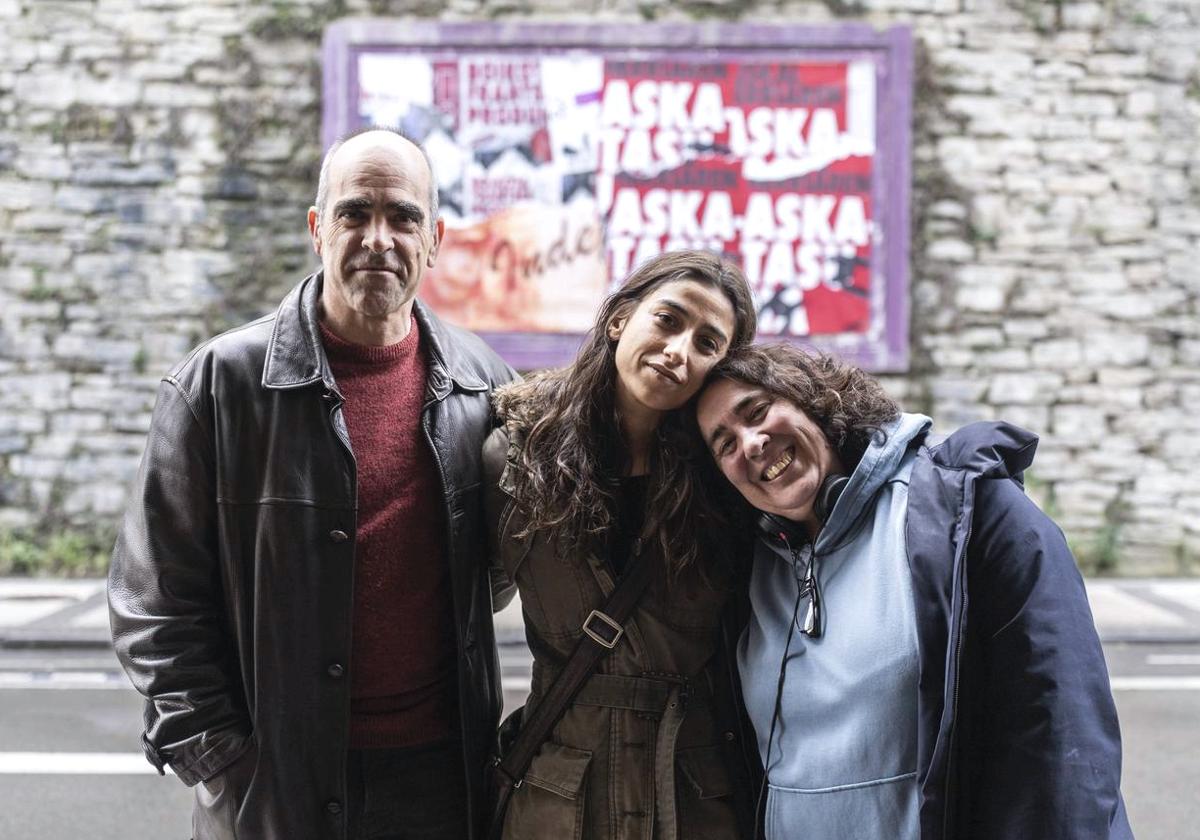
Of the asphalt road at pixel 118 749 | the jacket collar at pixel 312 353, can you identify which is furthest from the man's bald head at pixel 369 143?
the asphalt road at pixel 118 749

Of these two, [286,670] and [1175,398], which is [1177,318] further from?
[286,670]

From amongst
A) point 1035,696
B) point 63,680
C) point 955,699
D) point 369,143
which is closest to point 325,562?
point 369,143

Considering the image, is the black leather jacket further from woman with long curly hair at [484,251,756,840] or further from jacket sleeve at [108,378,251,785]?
woman with long curly hair at [484,251,756,840]

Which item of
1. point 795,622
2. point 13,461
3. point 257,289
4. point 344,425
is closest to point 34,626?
point 13,461

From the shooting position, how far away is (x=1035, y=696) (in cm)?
145

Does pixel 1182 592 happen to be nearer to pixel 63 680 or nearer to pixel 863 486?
pixel 863 486

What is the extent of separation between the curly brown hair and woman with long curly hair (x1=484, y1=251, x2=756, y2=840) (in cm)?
6

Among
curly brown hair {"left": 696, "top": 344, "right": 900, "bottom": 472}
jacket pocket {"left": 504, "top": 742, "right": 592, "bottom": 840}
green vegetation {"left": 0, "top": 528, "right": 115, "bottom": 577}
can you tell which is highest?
curly brown hair {"left": 696, "top": 344, "right": 900, "bottom": 472}

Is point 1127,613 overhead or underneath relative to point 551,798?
underneath

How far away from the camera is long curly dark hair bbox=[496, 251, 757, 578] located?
1833 millimetres

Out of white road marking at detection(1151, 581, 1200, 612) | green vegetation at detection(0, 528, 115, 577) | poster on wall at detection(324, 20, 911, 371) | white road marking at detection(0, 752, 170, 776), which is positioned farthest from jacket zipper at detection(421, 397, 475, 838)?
green vegetation at detection(0, 528, 115, 577)

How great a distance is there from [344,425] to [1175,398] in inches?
334

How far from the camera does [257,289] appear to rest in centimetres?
830

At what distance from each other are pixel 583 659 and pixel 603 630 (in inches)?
2.6
